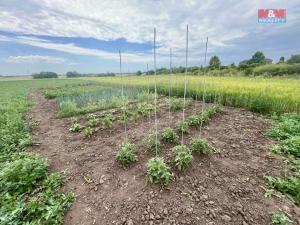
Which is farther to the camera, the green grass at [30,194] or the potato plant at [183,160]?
the potato plant at [183,160]

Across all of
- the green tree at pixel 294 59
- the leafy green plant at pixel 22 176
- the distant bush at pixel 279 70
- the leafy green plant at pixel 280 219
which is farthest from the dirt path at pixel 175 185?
the green tree at pixel 294 59

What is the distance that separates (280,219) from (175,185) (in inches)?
49.7

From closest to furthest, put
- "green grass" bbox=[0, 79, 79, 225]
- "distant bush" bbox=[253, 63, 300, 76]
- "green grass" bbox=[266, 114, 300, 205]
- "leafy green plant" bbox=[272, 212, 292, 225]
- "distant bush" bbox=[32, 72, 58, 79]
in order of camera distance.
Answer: "leafy green plant" bbox=[272, 212, 292, 225], "green grass" bbox=[0, 79, 79, 225], "green grass" bbox=[266, 114, 300, 205], "distant bush" bbox=[253, 63, 300, 76], "distant bush" bbox=[32, 72, 58, 79]

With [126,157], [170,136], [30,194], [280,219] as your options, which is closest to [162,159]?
[126,157]

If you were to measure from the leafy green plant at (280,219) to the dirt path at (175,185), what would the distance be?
0.23 ft

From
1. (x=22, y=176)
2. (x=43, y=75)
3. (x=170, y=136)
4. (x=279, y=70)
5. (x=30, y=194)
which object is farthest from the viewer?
(x=43, y=75)

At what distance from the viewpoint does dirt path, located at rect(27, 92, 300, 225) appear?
204 cm

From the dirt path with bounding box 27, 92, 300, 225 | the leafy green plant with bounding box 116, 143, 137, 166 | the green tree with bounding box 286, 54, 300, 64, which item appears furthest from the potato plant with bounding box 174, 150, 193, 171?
the green tree with bounding box 286, 54, 300, 64

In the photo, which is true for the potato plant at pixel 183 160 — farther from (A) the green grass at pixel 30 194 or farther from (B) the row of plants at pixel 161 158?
(A) the green grass at pixel 30 194

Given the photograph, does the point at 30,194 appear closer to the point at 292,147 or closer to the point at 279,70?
the point at 292,147

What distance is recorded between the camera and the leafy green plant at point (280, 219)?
1868 millimetres

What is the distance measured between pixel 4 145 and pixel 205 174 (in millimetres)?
4530

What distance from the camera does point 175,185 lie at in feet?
8.07

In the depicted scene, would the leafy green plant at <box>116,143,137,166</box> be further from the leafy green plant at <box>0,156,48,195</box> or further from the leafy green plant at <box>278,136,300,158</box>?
the leafy green plant at <box>278,136,300,158</box>
